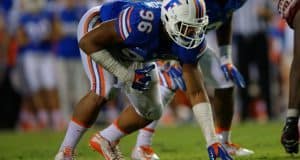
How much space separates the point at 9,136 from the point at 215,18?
5.87 m

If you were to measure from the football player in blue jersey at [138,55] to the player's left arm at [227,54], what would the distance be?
986mm

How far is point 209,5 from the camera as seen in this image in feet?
24.2

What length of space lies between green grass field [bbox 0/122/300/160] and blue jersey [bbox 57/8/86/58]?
4.80 ft

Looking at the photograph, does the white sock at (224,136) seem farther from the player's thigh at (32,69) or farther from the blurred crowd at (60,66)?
the player's thigh at (32,69)

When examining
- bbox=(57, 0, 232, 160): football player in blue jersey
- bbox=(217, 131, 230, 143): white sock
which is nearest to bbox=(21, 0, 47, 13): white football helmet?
bbox=(217, 131, 230, 143): white sock

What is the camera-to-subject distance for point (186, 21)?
5.98 m

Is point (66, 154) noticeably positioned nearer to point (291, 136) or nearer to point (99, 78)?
point (99, 78)

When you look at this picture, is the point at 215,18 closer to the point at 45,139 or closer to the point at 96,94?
the point at 96,94

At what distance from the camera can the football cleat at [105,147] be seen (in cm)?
673

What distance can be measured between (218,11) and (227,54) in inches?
17.2

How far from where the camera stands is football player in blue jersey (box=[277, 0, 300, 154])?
6430 mm

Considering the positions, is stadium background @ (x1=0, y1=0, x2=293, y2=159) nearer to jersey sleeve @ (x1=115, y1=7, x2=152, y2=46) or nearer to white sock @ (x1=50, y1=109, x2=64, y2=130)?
Answer: white sock @ (x1=50, y1=109, x2=64, y2=130)


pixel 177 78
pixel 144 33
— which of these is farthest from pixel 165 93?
pixel 144 33

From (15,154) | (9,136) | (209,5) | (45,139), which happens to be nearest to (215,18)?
(209,5)
